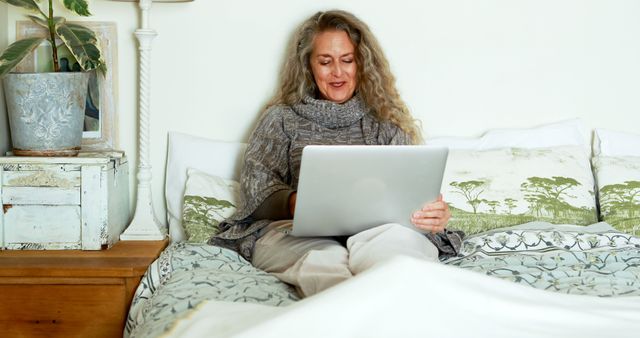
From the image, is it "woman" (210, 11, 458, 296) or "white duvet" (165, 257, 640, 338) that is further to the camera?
"woman" (210, 11, 458, 296)

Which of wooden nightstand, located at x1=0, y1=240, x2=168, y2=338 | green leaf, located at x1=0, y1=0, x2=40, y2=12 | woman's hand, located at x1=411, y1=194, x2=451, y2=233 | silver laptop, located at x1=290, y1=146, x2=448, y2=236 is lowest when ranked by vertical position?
wooden nightstand, located at x1=0, y1=240, x2=168, y2=338

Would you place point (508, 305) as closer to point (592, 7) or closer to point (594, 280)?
point (594, 280)

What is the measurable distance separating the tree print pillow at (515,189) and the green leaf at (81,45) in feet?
3.69

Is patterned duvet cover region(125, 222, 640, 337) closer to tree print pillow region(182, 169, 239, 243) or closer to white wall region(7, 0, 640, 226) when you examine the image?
tree print pillow region(182, 169, 239, 243)

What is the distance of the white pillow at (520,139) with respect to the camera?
2.96 metres

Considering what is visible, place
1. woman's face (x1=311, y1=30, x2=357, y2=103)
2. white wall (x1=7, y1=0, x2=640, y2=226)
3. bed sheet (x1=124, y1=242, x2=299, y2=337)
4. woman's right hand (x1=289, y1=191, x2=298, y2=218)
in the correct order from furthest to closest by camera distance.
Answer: white wall (x1=7, y1=0, x2=640, y2=226)
woman's face (x1=311, y1=30, x2=357, y2=103)
woman's right hand (x1=289, y1=191, x2=298, y2=218)
bed sheet (x1=124, y1=242, x2=299, y2=337)

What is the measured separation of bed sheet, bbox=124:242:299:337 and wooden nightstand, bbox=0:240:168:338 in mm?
92

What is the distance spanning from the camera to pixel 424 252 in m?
2.22

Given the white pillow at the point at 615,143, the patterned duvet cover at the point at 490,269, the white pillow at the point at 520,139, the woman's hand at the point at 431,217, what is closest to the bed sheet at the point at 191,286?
the patterned duvet cover at the point at 490,269

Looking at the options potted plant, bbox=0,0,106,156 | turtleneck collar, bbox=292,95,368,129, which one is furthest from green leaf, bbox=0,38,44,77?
turtleneck collar, bbox=292,95,368,129

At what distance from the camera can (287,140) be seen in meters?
2.63

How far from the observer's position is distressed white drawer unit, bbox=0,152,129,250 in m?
2.53

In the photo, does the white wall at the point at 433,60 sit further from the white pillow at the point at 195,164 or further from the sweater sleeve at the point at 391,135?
the sweater sleeve at the point at 391,135

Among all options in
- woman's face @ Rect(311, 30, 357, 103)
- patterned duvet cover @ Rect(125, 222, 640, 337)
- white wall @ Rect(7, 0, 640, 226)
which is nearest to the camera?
patterned duvet cover @ Rect(125, 222, 640, 337)
